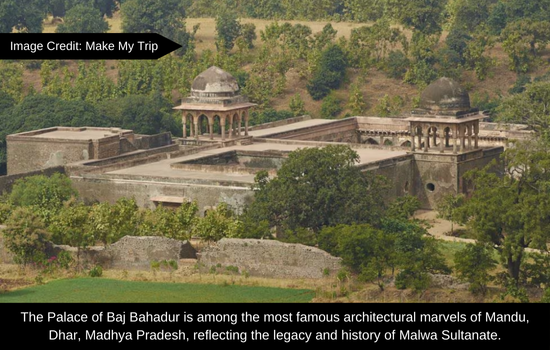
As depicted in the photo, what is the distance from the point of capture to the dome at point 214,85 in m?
68.4

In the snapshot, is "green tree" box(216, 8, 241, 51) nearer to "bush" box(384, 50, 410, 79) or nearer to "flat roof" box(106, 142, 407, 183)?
"bush" box(384, 50, 410, 79)

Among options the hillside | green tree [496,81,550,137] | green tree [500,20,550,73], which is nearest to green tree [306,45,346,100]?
the hillside

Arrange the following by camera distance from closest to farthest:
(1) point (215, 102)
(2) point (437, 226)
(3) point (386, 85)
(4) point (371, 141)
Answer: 1. (2) point (437, 226)
2. (1) point (215, 102)
3. (4) point (371, 141)
4. (3) point (386, 85)

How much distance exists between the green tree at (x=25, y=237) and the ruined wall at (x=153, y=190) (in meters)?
7.75

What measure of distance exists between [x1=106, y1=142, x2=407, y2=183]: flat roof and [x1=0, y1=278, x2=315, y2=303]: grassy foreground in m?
10.1

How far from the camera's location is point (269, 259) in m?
49.0

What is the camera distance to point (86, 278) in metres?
49.2

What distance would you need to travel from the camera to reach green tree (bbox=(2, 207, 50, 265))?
50.4 meters

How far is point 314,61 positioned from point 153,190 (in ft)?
103

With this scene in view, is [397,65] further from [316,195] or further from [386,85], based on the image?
[316,195]

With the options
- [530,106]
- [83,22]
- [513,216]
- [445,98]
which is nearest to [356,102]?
[530,106]
